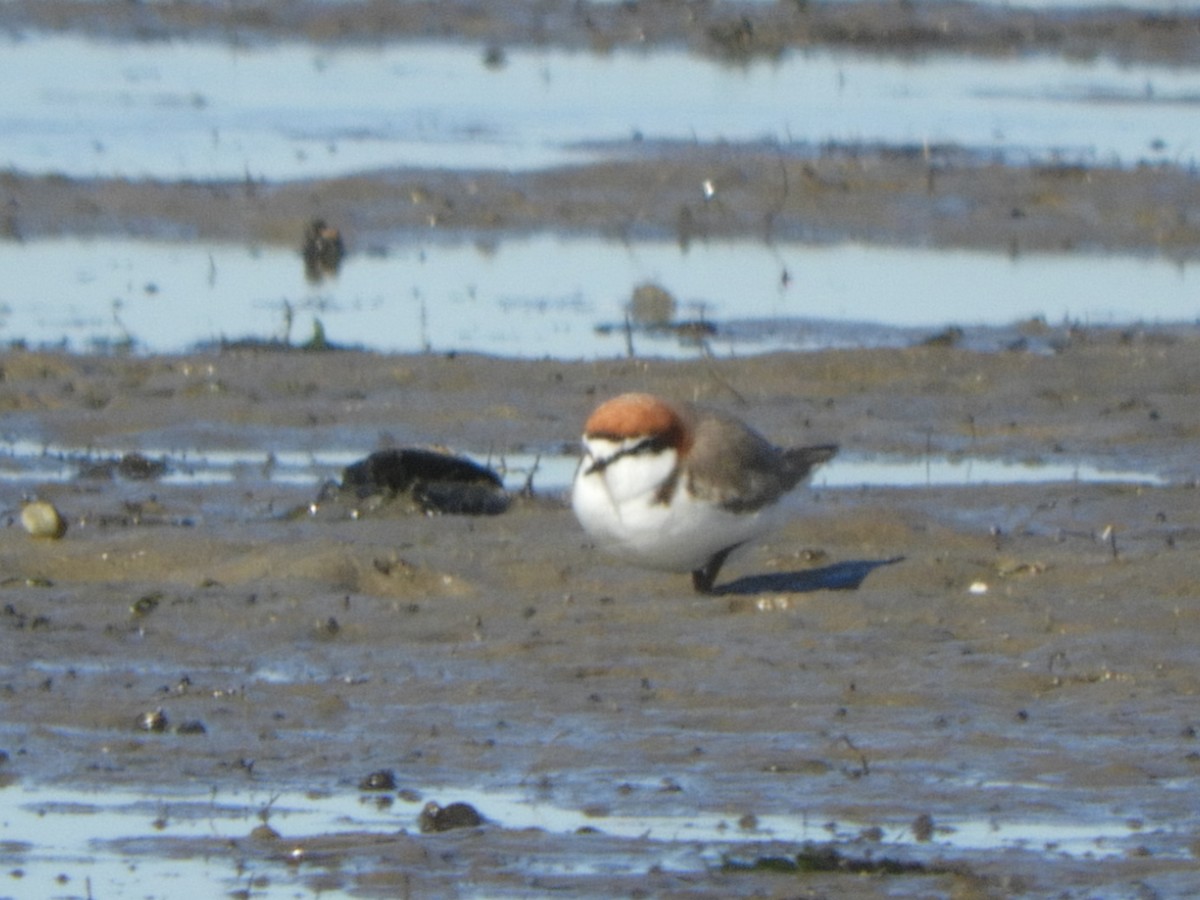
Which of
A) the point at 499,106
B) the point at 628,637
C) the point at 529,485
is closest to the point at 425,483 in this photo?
the point at 529,485

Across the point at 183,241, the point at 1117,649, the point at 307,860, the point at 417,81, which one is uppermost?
the point at 417,81

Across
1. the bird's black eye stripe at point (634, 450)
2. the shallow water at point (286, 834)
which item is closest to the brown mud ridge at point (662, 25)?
the bird's black eye stripe at point (634, 450)

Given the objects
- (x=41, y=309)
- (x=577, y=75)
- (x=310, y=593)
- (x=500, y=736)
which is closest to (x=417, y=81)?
(x=577, y=75)

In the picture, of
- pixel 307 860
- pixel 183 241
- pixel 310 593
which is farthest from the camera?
pixel 183 241

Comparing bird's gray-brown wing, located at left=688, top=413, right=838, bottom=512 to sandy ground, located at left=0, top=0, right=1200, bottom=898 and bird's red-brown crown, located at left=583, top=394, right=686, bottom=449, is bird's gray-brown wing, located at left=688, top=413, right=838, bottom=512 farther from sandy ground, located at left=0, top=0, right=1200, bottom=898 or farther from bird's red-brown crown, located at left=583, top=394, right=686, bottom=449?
sandy ground, located at left=0, top=0, right=1200, bottom=898

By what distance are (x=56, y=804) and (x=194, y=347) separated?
6604 mm

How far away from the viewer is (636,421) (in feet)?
25.7

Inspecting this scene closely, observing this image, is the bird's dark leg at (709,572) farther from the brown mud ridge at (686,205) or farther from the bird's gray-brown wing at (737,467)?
the brown mud ridge at (686,205)

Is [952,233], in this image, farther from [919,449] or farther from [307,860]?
[307,860]

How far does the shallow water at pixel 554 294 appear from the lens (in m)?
13.0

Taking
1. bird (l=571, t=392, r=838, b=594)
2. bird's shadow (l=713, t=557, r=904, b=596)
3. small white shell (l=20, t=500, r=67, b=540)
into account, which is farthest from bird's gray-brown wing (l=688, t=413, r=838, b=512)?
small white shell (l=20, t=500, r=67, b=540)

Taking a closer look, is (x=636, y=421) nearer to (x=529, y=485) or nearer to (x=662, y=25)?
(x=529, y=485)

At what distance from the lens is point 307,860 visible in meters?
5.77

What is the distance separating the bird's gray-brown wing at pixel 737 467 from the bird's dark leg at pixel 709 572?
9.2 inches
